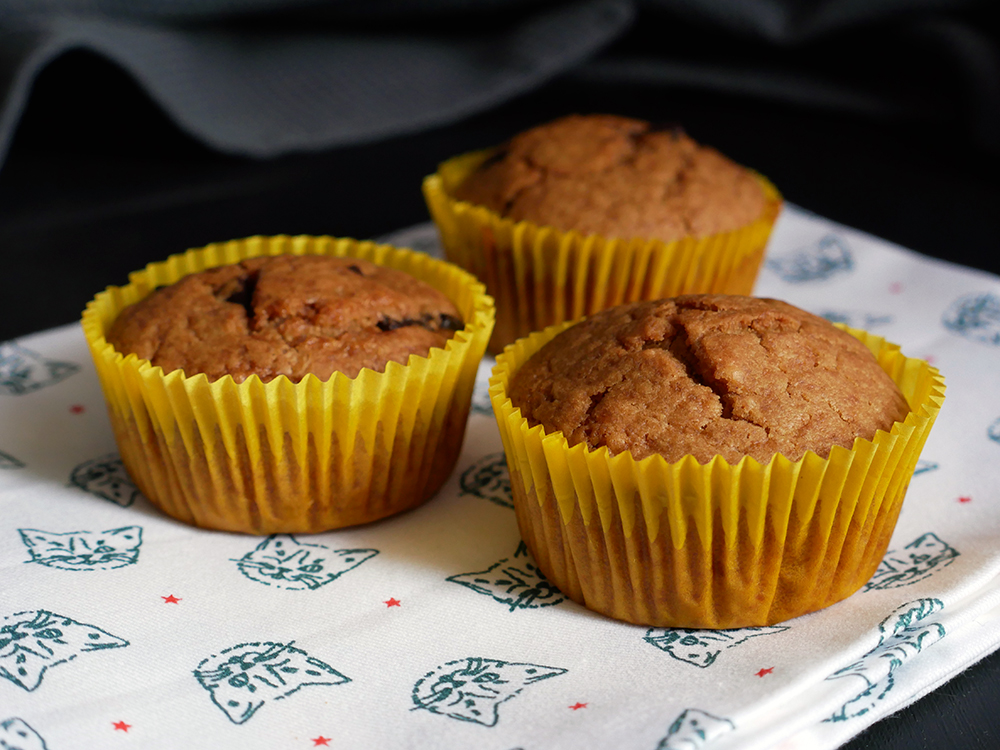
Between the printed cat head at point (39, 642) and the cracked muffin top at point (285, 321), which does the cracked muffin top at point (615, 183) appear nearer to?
the cracked muffin top at point (285, 321)

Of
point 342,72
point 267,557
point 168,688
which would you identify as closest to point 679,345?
point 267,557

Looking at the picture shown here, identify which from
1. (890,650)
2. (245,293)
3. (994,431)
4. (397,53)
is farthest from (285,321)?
(397,53)

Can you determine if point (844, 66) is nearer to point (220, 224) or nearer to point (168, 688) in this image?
point (220, 224)

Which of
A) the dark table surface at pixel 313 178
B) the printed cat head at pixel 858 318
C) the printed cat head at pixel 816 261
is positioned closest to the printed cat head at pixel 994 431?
the printed cat head at pixel 858 318

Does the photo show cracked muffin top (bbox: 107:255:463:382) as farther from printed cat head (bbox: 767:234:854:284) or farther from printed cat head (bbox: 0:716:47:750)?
printed cat head (bbox: 767:234:854:284)

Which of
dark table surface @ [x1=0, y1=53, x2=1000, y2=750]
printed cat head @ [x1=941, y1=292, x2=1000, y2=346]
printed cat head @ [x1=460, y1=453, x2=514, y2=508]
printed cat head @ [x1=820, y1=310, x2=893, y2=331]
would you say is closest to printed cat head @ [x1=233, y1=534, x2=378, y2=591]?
printed cat head @ [x1=460, y1=453, x2=514, y2=508]

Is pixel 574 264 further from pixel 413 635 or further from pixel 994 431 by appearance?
pixel 413 635
